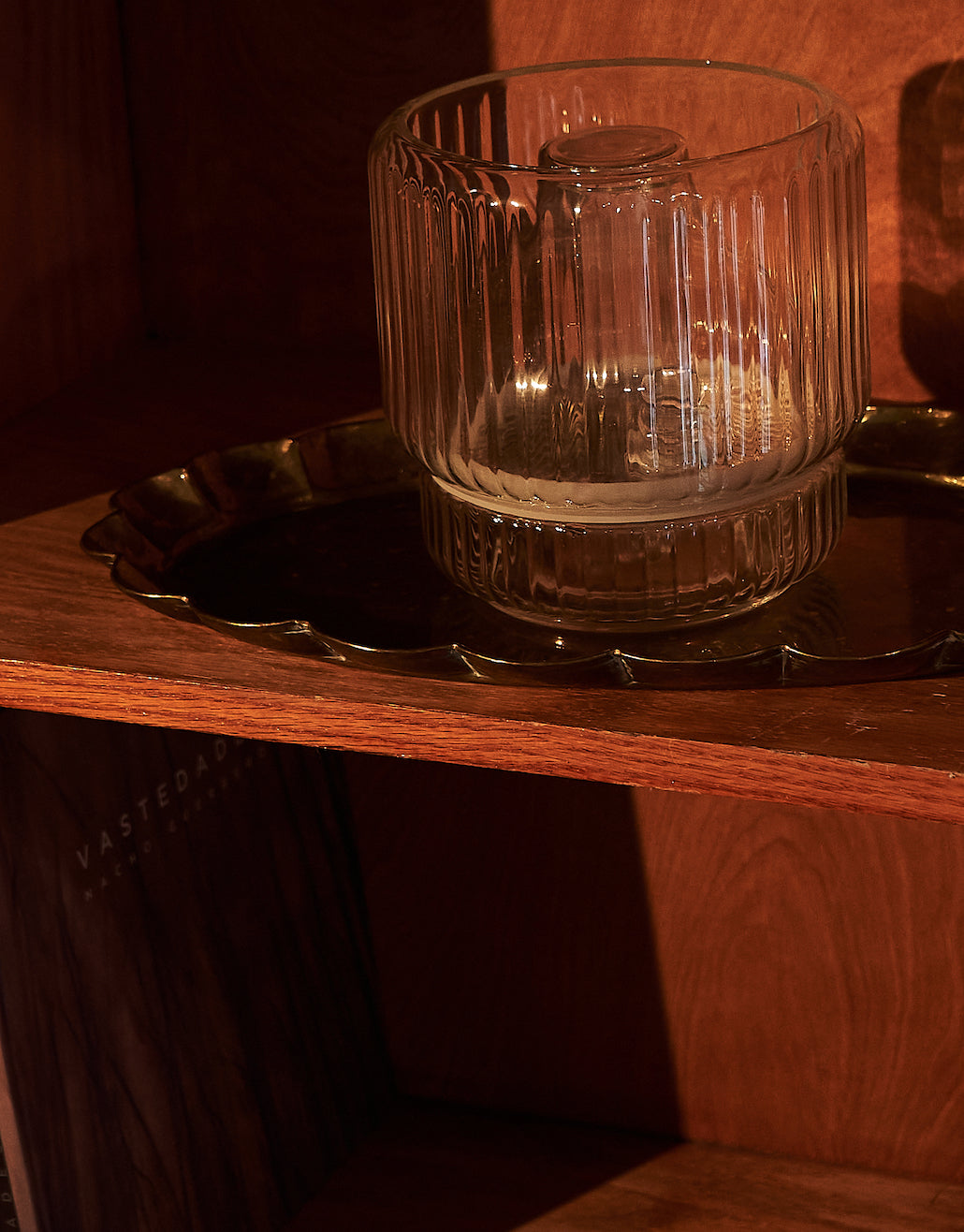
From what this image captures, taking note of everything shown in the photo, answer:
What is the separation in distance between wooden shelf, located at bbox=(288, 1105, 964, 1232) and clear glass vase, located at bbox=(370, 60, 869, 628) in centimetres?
33

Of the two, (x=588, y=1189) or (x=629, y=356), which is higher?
(x=629, y=356)

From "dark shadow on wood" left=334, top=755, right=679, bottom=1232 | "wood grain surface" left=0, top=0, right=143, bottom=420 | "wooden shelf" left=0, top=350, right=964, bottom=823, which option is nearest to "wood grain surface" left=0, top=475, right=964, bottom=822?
"wooden shelf" left=0, top=350, right=964, bottom=823

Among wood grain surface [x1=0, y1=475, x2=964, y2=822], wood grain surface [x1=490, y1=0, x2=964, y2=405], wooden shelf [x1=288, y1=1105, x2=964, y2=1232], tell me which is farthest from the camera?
wooden shelf [x1=288, y1=1105, x2=964, y2=1232]

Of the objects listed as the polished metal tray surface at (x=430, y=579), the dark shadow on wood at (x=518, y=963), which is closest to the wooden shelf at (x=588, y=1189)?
the dark shadow on wood at (x=518, y=963)

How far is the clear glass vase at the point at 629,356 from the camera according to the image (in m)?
0.40

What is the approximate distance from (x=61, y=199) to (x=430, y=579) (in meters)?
0.24

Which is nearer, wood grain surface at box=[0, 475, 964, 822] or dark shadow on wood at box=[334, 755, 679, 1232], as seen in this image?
wood grain surface at box=[0, 475, 964, 822]

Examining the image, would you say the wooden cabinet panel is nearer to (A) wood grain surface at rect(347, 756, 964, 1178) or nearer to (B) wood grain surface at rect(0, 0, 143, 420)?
(B) wood grain surface at rect(0, 0, 143, 420)

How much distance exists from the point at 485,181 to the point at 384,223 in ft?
0.16

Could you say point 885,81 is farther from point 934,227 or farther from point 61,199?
point 61,199

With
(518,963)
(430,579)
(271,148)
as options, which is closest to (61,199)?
(271,148)

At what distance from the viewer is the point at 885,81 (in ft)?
1.73

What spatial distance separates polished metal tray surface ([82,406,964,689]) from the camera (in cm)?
39

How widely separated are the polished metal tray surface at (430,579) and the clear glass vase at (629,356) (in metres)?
0.02
